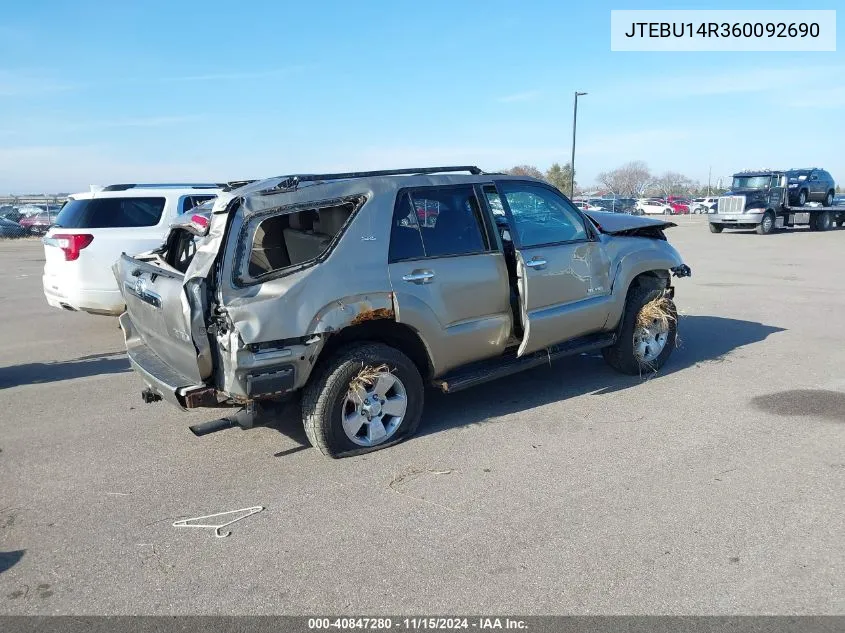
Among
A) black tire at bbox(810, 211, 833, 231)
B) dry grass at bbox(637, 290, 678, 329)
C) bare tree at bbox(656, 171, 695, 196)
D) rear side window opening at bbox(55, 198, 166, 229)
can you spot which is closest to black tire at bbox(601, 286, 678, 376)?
dry grass at bbox(637, 290, 678, 329)

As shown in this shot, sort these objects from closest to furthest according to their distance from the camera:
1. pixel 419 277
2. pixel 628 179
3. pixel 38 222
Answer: pixel 419 277
pixel 38 222
pixel 628 179

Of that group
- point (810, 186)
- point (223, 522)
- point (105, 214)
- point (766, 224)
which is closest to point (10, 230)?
point (105, 214)

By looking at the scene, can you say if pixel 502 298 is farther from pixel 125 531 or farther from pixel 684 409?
pixel 125 531

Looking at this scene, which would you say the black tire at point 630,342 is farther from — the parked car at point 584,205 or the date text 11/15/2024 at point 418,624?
the date text 11/15/2024 at point 418,624

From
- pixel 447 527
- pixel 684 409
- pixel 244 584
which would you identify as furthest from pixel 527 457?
pixel 244 584

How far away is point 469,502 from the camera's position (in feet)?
13.4

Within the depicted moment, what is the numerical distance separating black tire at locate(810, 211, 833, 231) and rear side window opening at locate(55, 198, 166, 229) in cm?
2851

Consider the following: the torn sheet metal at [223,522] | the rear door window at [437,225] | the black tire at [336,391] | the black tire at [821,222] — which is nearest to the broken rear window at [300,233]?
the rear door window at [437,225]

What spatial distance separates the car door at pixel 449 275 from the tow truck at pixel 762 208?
2561cm

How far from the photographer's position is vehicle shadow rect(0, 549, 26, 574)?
11.5 ft

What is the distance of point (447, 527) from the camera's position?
3.79m

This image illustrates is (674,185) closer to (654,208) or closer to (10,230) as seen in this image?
(654,208)

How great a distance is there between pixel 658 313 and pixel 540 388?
4.30ft

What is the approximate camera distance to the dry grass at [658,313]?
6.41 meters
